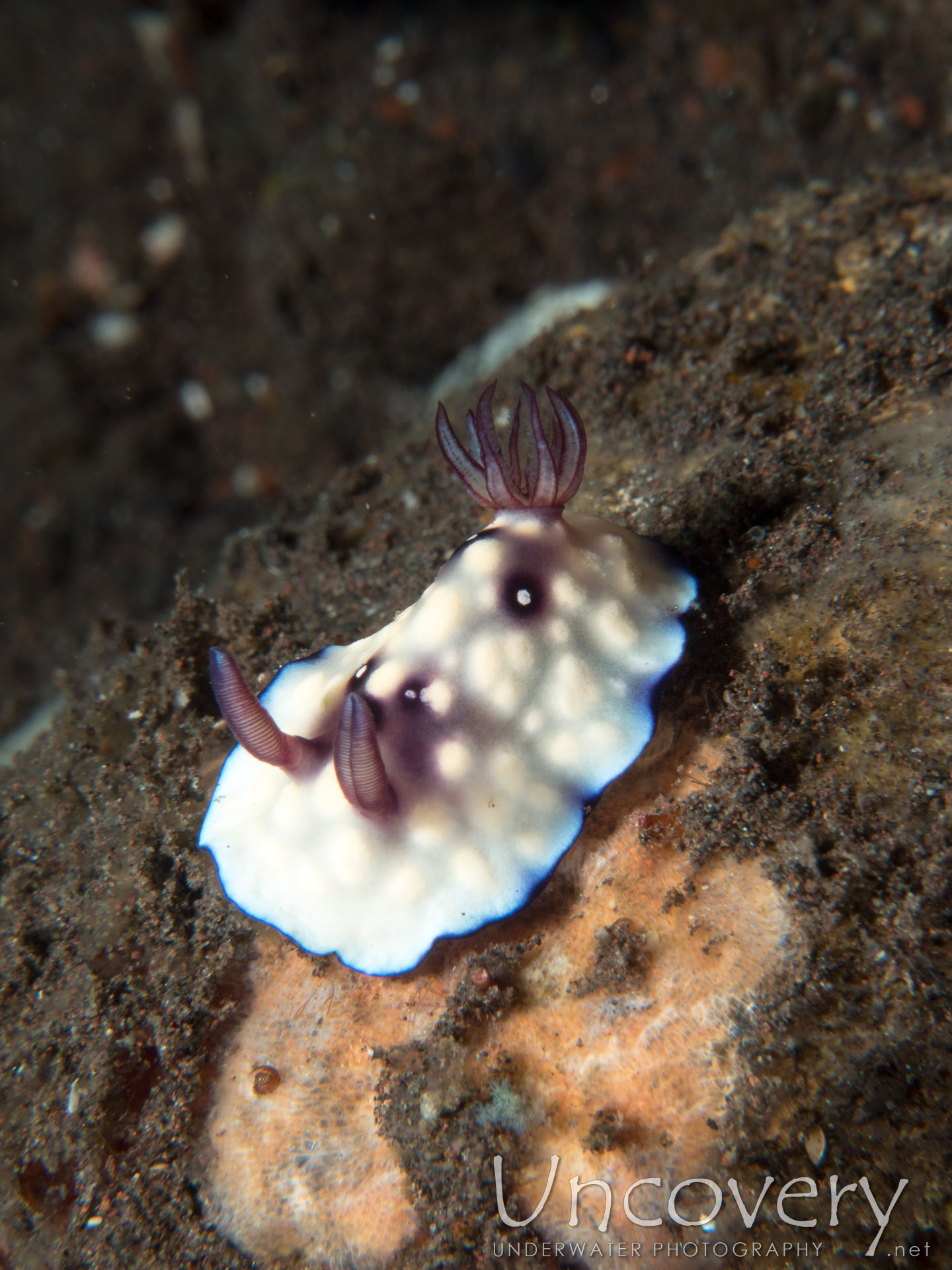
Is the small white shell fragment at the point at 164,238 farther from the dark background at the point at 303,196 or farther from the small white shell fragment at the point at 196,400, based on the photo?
the small white shell fragment at the point at 196,400

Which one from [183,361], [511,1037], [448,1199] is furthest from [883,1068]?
[183,361]

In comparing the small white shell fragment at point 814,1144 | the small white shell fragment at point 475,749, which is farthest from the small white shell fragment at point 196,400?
the small white shell fragment at point 814,1144

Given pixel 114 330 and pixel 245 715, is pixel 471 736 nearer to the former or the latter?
pixel 245 715

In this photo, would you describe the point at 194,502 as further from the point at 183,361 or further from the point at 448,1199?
the point at 448,1199

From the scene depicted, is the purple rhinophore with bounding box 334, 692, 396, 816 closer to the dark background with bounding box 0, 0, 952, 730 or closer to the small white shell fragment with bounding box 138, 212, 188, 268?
the dark background with bounding box 0, 0, 952, 730

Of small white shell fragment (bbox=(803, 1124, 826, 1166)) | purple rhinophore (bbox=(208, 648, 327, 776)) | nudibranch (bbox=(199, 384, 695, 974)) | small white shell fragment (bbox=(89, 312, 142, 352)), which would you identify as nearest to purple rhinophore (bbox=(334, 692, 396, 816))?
nudibranch (bbox=(199, 384, 695, 974))
